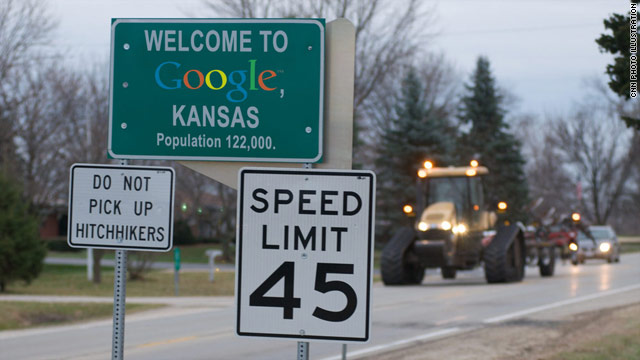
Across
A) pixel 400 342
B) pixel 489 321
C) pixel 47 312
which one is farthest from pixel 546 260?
pixel 400 342

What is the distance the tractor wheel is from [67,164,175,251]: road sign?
2531cm

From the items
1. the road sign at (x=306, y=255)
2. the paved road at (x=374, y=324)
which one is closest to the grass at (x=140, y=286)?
the paved road at (x=374, y=324)

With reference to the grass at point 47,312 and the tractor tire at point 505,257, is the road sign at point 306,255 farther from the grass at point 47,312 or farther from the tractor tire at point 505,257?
the tractor tire at point 505,257

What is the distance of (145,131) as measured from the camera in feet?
18.8

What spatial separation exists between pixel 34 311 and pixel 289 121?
46.2 ft

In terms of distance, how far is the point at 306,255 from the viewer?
4840 mm

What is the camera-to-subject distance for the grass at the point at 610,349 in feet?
37.9

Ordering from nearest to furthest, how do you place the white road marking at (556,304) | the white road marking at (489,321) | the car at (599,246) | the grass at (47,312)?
1. the white road marking at (489,321)
2. the white road marking at (556,304)
3. the grass at (47,312)
4. the car at (599,246)

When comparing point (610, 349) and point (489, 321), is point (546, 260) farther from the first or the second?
point (610, 349)

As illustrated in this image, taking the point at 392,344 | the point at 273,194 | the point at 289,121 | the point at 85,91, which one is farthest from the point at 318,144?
the point at 85,91

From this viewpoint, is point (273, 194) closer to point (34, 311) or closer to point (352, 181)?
point (352, 181)

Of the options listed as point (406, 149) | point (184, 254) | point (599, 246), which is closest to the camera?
point (599, 246)

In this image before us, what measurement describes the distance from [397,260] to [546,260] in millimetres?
6799

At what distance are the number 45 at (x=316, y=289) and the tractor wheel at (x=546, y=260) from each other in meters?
25.9
